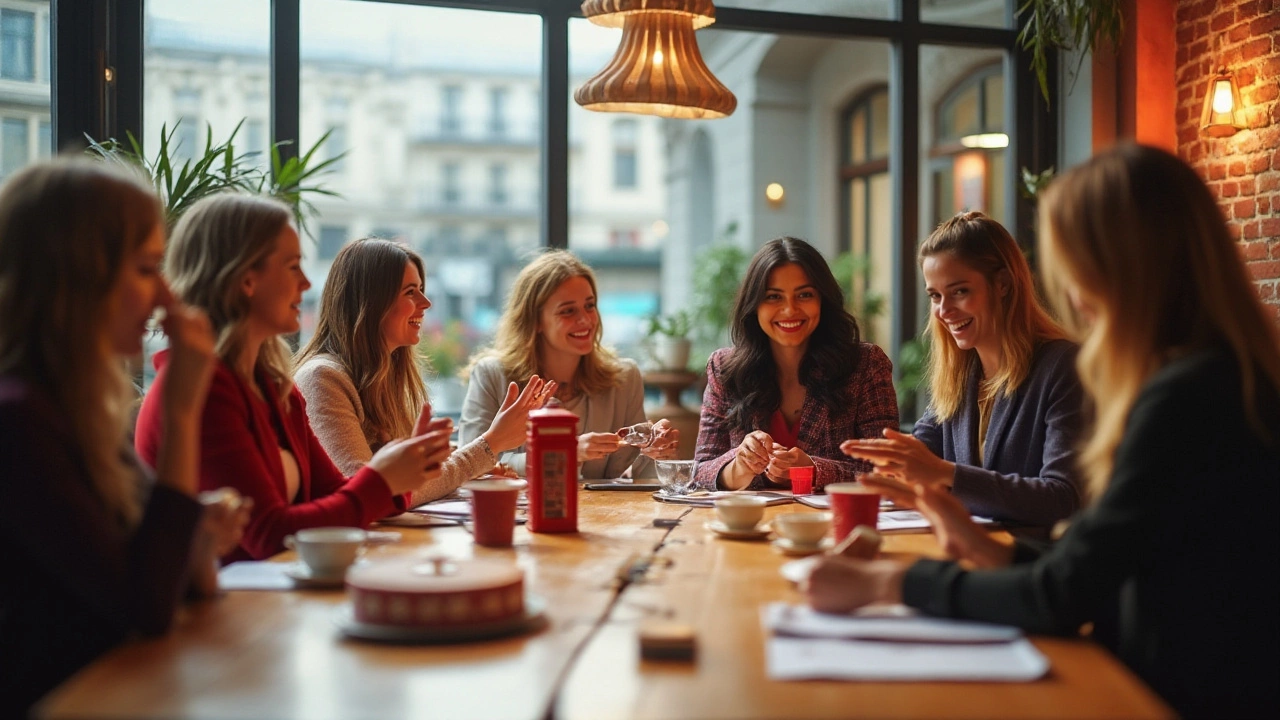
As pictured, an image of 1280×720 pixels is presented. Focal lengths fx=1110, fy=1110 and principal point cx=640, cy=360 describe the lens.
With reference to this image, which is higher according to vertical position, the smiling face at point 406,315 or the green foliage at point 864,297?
the green foliage at point 864,297

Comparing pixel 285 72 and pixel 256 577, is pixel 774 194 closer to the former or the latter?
pixel 285 72

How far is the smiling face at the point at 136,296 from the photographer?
1.42m

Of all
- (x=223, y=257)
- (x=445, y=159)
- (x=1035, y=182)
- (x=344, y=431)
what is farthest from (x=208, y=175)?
(x=445, y=159)

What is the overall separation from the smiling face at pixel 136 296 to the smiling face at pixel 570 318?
1908mm

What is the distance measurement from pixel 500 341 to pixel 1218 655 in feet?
8.18

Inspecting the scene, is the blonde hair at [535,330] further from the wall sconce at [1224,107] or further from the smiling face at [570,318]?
the wall sconce at [1224,107]

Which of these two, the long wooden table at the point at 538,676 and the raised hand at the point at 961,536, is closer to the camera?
the long wooden table at the point at 538,676

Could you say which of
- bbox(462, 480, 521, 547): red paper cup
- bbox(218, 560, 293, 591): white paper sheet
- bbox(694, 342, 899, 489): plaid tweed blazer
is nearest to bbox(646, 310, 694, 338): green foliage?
bbox(694, 342, 899, 489): plaid tweed blazer

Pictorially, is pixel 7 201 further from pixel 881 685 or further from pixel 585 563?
pixel 881 685

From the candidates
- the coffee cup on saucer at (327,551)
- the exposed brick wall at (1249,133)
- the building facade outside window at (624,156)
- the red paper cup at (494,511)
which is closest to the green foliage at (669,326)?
the exposed brick wall at (1249,133)

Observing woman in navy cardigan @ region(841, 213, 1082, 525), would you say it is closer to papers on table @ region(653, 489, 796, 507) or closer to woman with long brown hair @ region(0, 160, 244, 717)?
papers on table @ region(653, 489, 796, 507)

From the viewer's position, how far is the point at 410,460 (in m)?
2.03

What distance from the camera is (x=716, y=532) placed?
2.08m

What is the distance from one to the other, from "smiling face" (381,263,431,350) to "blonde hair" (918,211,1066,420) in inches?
51.8
